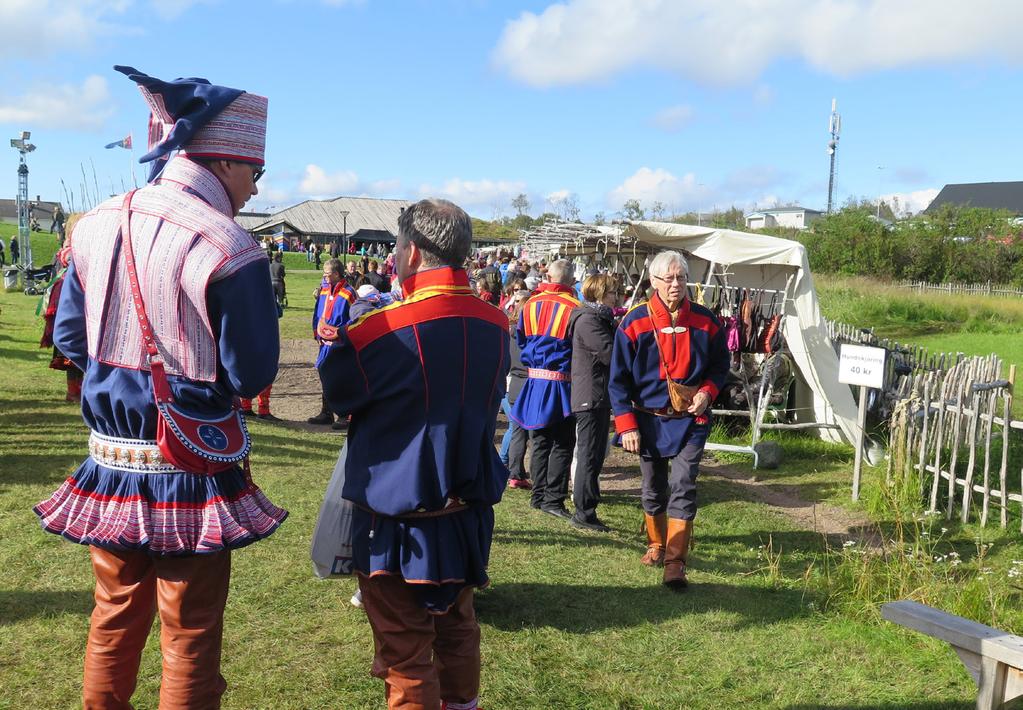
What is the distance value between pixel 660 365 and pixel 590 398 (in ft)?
3.57

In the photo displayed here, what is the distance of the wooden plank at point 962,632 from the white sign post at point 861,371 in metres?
3.89

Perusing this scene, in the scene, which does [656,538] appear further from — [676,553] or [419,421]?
[419,421]

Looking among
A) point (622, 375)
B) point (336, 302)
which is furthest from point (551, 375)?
point (336, 302)

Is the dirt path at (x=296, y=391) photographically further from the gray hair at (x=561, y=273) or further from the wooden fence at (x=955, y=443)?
the wooden fence at (x=955, y=443)

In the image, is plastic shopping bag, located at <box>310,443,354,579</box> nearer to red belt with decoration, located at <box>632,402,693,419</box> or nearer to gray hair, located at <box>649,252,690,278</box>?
red belt with decoration, located at <box>632,402,693,419</box>

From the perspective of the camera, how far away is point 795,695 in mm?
3574

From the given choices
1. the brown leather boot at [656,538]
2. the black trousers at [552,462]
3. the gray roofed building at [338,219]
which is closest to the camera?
the brown leather boot at [656,538]

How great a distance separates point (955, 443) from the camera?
22.1 ft

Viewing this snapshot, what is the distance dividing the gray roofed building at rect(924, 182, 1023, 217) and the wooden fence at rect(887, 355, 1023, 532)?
81.8m

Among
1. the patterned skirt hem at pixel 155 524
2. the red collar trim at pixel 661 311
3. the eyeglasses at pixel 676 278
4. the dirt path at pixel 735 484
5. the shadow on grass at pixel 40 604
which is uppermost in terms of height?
the eyeglasses at pixel 676 278

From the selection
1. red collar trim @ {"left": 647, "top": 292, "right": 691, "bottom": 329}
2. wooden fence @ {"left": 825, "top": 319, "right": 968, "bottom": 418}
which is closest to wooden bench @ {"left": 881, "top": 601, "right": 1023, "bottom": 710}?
red collar trim @ {"left": 647, "top": 292, "right": 691, "bottom": 329}

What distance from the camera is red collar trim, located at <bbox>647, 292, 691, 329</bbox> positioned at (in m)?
4.79

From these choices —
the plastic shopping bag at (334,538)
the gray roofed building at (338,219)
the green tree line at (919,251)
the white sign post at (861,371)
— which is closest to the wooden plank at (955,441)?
the white sign post at (861,371)

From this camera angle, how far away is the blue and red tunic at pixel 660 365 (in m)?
4.76
